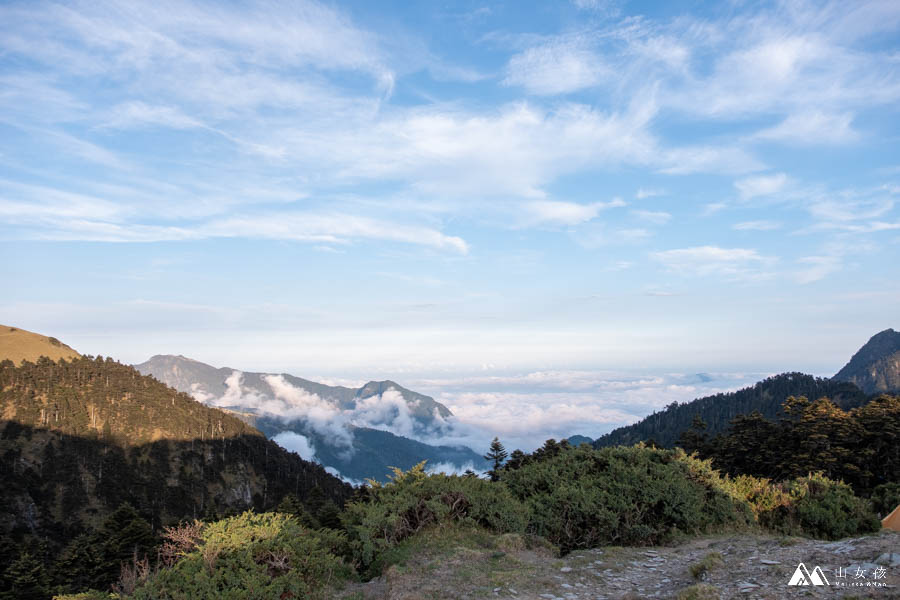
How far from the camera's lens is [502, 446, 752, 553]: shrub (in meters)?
14.2

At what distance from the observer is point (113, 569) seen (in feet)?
183

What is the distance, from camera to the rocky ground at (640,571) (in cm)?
842

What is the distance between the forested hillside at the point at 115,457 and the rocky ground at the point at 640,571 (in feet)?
300

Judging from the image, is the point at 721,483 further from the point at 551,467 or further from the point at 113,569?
the point at 113,569

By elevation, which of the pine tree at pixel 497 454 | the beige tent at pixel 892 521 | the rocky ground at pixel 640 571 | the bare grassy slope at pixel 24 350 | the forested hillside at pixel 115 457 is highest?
the bare grassy slope at pixel 24 350

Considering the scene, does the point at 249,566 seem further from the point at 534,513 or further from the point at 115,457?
the point at 115,457

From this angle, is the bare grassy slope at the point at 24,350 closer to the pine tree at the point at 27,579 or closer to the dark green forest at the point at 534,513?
the dark green forest at the point at 534,513

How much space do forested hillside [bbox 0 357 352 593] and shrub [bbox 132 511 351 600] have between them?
297 ft

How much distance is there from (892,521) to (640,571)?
11523 millimetres

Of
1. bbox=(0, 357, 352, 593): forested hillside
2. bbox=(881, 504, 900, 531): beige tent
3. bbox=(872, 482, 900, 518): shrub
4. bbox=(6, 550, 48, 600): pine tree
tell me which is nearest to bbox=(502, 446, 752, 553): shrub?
bbox=(881, 504, 900, 531): beige tent

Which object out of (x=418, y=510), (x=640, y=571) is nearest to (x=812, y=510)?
(x=640, y=571)

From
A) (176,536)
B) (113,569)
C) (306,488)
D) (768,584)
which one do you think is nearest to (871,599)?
(768,584)

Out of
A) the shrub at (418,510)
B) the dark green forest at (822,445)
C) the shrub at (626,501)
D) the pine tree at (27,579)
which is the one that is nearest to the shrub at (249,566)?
the shrub at (418,510)

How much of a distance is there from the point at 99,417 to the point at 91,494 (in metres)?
31.7
